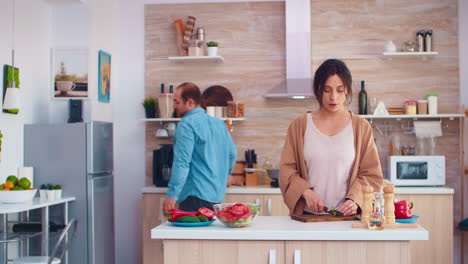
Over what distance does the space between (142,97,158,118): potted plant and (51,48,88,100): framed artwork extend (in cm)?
68

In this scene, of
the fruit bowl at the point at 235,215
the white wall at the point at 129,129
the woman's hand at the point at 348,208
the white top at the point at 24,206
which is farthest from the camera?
the white wall at the point at 129,129

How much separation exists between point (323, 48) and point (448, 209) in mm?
1782

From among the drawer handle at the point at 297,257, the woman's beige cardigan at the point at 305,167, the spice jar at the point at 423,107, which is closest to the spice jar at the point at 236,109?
the spice jar at the point at 423,107

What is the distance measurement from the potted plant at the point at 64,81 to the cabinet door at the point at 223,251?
2955 mm

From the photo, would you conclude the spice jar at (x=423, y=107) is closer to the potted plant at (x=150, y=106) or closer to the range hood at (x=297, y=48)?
the range hood at (x=297, y=48)

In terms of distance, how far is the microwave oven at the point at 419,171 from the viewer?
5355mm

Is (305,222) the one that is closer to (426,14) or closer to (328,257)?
(328,257)

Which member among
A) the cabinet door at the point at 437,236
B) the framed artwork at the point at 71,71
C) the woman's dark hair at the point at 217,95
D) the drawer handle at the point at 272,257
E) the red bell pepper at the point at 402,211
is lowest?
the cabinet door at the point at 437,236

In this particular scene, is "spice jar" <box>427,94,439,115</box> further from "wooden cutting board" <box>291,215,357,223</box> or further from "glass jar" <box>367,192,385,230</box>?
"glass jar" <box>367,192,385,230</box>

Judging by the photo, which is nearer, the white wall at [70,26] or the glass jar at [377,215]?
the glass jar at [377,215]

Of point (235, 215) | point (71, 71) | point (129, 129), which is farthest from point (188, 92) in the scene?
point (235, 215)

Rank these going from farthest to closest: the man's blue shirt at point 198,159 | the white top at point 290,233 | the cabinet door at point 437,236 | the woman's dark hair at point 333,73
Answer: the cabinet door at point 437,236 < the man's blue shirt at point 198,159 < the woman's dark hair at point 333,73 < the white top at point 290,233

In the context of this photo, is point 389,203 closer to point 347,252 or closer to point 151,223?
point 347,252

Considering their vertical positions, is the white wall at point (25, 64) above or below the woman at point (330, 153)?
above
